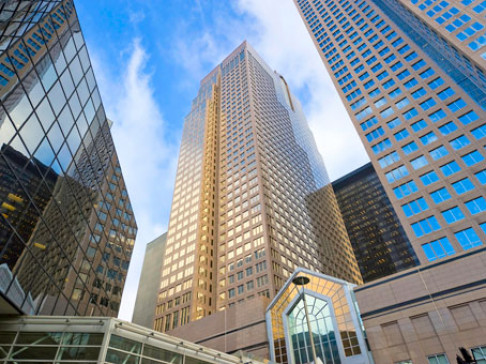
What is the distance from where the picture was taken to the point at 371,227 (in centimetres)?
13662

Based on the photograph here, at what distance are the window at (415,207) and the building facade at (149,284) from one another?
77864mm

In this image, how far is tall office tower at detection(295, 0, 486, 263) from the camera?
45.2 m

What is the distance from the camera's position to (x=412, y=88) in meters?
60.2

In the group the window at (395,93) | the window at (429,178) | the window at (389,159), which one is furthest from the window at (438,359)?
the window at (395,93)

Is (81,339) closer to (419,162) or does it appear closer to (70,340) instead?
(70,340)

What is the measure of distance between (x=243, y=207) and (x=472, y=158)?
2299 inches

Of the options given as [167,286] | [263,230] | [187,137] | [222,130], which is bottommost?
[167,286]

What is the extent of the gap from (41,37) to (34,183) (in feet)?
28.6

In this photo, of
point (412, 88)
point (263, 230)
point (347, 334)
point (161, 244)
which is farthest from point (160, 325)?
point (412, 88)

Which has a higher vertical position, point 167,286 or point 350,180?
point 350,180

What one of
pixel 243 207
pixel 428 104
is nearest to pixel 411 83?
pixel 428 104

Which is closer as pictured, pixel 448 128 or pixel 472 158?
pixel 472 158

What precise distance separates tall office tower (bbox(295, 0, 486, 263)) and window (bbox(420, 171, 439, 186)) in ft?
0.46

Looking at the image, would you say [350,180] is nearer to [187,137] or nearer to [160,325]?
[187,137]
